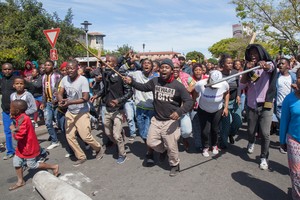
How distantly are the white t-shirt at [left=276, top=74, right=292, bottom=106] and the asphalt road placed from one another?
1.11 meters

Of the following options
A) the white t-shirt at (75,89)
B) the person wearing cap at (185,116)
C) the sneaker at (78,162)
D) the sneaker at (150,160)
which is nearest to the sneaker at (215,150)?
the person wearing cap at (185,116)

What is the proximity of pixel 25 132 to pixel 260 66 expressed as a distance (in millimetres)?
3619

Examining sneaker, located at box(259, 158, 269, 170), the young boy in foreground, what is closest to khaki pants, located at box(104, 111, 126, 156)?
the young boy in foreground

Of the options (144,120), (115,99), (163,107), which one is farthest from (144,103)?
(163,107)

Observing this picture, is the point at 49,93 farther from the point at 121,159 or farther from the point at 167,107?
the point at 167,107

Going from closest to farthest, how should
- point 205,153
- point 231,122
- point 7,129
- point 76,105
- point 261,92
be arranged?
point 261,92, point 76,105, point 205,153, point 7,129, point 231,122

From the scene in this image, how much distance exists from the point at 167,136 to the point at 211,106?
1111mm

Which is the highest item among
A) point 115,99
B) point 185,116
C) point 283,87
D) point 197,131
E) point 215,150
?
point 283,87

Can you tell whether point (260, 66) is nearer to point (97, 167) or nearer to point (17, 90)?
point (97, 167)

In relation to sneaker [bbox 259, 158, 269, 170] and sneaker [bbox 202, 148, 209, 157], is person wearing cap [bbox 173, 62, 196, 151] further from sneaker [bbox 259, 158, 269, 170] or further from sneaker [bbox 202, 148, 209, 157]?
sneaker [bbox 259, 158, 269, 170]

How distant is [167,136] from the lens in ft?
12.9

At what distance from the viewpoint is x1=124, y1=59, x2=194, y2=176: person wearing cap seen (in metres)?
3.85

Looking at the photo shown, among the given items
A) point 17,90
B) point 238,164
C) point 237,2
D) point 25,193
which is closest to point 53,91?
point 17,90

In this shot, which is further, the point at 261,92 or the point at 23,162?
the point at 261,92
